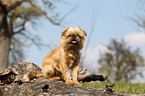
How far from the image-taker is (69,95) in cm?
334

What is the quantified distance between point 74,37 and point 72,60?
0.53m

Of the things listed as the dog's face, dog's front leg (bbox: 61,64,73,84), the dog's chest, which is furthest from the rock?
the dog's face

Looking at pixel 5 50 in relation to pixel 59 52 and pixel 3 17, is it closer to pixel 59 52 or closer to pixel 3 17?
pixel 3 17

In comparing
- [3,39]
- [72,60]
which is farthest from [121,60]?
[72,60]

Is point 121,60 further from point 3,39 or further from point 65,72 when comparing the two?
point 65,72

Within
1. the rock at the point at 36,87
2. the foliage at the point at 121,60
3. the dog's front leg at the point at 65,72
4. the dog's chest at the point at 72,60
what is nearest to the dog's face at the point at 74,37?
the dog's chest at the point at 72,60

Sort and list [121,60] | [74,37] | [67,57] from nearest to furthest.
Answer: [74,37]
[67,57]
[121,60]

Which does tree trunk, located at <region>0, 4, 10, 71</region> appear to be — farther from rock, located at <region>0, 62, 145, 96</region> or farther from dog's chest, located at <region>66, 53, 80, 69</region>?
dog's chest, located at <region>66, 53, 80, 69</region>

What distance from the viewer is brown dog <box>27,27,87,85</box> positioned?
3883 mm

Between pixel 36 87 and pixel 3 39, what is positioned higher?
pixel 3 39

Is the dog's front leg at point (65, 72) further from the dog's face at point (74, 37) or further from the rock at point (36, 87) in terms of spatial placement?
the dog's face at point (74, 37)

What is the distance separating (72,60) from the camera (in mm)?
4031

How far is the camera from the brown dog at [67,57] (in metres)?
3.88

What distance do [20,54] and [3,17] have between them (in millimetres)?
7380
